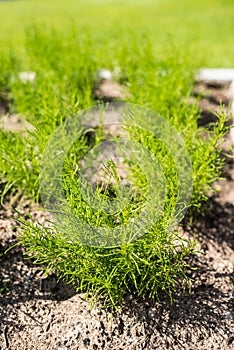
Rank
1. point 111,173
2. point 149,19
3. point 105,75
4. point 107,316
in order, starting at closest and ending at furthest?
point 111,173, point 107,316, point 105,75, point 149,19

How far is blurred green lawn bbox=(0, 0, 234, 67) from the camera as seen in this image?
16.0 feet

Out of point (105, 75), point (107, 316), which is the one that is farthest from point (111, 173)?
point (105, 75)

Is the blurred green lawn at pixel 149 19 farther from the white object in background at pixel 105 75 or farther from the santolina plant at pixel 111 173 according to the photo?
the santolina plant at pixel 111 173

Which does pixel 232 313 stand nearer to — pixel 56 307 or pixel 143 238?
pixel 143 238

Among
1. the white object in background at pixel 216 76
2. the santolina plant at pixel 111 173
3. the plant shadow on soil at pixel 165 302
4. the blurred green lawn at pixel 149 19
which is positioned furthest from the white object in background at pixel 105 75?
the plant shadow on soil at pixel 165 302

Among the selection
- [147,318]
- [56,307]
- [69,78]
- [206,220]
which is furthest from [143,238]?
[69,78]

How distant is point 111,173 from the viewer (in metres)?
1.63

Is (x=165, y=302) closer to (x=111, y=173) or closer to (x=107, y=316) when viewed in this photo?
→ (x=107, y=316)

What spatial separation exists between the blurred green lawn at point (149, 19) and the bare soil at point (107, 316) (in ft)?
9.18

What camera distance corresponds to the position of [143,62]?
10.0 feet

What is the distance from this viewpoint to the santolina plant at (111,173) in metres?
1.72

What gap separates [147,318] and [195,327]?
22 centimetres

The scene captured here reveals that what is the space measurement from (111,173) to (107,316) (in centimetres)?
68

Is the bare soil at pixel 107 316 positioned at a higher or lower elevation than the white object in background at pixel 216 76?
lower
